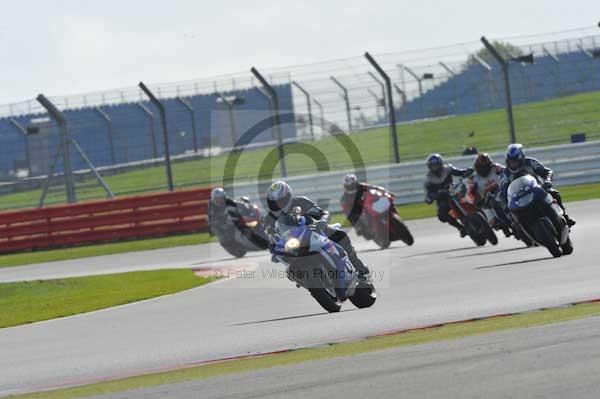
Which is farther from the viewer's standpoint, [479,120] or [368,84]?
Answer: [479,120]

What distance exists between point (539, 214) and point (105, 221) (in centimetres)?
1512

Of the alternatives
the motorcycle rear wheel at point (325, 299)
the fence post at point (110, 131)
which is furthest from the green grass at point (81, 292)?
the fence post at point (110, 131)

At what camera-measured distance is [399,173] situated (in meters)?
27.3

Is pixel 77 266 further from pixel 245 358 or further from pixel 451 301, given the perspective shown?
pixel 245 358

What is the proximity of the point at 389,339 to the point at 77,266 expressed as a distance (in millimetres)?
14732

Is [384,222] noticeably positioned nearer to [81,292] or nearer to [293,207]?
[81,292]

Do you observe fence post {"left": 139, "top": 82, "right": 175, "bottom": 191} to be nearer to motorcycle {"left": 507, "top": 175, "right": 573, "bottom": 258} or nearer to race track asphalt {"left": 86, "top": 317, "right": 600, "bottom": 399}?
motorcycle {"left": 507, "top": 175, "right": 573, "bottom": 258}

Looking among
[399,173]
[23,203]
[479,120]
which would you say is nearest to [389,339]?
[399,173]

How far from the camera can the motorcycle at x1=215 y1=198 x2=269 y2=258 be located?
22094mm

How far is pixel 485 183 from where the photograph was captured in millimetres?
19031

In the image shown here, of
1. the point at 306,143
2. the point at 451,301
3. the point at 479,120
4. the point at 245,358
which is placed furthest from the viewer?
the point at 479,120

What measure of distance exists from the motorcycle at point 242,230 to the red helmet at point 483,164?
4.54 m

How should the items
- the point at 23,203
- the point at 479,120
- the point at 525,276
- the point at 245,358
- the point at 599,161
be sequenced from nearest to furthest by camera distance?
the point at 245,358, the point at 525,276, the point at 599,161, the point at 23,203, the point at 479,120

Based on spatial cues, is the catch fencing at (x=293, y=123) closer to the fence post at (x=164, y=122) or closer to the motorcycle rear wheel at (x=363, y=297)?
the fence post at (x=164, y=122)
